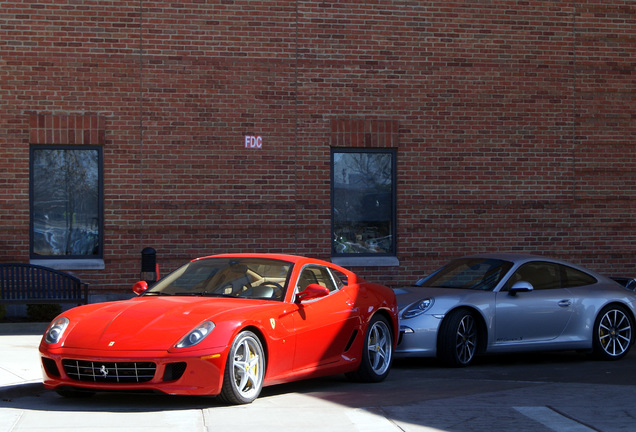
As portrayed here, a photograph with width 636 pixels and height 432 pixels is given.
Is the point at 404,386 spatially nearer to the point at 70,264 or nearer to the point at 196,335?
the point at 196,335

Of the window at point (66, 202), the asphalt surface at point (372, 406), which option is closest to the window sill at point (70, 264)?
the window at point (66, 202)

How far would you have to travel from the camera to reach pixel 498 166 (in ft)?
54.3

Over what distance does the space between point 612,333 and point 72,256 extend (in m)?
8.31

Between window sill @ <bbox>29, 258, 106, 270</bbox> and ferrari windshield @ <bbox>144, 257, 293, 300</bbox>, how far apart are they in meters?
6.09

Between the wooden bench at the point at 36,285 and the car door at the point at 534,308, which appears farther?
the wooden bench at the point at 36,285

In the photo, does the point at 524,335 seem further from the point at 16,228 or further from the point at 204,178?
the point at 16,228

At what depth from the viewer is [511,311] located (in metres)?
11.4

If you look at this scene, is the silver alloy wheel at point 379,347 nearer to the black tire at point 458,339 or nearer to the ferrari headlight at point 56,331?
the black tire at point 458,339

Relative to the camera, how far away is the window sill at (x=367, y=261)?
15922mm

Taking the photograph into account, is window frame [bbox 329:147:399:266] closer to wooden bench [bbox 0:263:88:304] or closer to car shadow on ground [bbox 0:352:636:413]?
car shadow on ground [bbox 0:352:636:413]

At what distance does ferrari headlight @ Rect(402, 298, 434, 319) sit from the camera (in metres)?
11.0

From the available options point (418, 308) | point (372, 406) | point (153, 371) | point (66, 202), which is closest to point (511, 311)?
point (418, 308)

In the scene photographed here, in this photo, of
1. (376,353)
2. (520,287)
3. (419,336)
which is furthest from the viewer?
(520,287)

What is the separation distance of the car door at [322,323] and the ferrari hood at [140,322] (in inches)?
24.7
